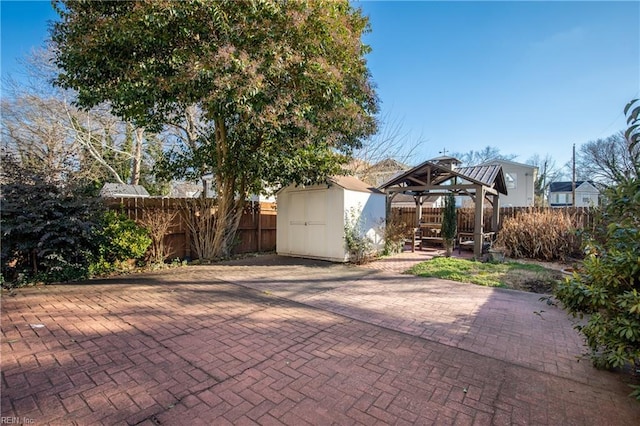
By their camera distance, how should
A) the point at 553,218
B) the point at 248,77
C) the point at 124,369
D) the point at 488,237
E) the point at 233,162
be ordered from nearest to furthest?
the point at 124,369, the point at 248,77, the point at 233,162, the point at 553,218, the point at 488,237

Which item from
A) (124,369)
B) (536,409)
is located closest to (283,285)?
(124,369)

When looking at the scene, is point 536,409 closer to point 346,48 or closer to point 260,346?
point 260,346

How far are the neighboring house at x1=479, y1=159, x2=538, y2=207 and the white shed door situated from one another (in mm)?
25722

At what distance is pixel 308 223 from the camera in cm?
927

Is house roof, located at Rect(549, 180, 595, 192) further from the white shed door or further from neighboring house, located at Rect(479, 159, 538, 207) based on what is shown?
the white shed door

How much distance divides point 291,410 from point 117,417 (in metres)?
1.18

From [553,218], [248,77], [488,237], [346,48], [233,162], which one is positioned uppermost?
[346,48]

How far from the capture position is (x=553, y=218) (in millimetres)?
9320

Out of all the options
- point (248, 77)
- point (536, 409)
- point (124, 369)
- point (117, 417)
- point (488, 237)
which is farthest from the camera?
point (488, 237)

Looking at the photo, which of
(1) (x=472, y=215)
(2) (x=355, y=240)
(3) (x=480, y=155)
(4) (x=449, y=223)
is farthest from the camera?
(3) (x=480, y=155)

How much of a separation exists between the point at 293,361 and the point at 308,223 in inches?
255

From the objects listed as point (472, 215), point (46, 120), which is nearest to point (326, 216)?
point (472, 215)

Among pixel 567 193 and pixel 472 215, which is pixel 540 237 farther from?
pixel 567 193

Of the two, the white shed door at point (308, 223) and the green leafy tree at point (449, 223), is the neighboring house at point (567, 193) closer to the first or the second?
the green leafy tree at point (449, 223)
